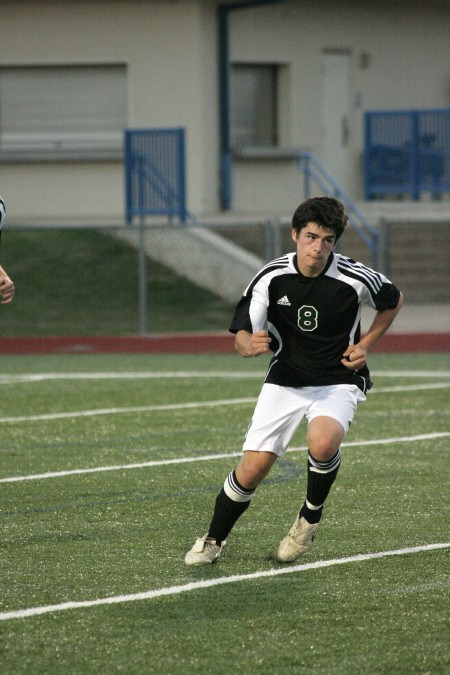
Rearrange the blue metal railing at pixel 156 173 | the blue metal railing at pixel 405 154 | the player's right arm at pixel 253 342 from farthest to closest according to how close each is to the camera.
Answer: the blue metal railing at pixel 405 154 < the blue metal railing at pixel 156 173 < the player's right arm at pixel 253 342

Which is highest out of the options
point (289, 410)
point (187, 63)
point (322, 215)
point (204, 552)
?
point (187, 63)

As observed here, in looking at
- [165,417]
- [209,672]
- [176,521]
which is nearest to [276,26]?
[165,417]

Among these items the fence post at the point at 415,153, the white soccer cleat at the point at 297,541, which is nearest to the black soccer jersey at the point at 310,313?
the white soccer cleat at the point at 297,541

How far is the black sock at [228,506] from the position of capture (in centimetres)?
614

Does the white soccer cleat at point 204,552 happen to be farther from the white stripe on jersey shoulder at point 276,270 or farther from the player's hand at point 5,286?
the player's hand at point 5,286

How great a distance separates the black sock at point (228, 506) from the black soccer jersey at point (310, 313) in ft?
1.70

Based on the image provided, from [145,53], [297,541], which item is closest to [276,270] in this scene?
[297,541]

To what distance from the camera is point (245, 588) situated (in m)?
5.80

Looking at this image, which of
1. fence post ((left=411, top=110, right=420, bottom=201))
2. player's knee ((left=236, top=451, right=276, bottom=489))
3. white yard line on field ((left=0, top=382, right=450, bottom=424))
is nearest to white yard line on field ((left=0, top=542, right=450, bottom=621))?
player's knee ((left=236, top=451, right=276, bottom=489))

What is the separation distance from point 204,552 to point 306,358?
100cm

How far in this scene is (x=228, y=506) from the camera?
6.18 metres

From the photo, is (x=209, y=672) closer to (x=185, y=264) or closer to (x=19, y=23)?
(x=185, y=264)

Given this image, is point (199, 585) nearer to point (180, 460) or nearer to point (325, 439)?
point (325, 439)

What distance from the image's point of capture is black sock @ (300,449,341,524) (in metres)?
6.15
